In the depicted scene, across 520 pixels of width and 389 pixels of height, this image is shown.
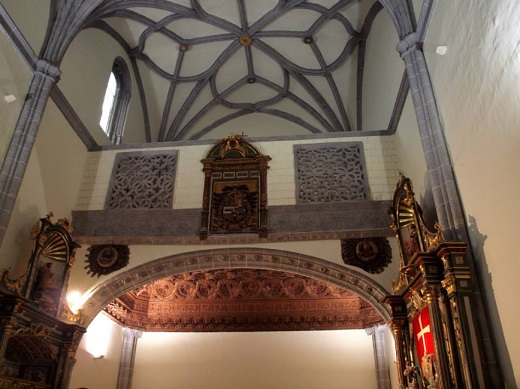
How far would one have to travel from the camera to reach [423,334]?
7.16 metres

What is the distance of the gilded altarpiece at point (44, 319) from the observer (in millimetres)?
7699

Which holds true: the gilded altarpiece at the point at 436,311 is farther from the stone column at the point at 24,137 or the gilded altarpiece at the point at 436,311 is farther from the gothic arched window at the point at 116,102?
the gothic arched window at the point at 116,102

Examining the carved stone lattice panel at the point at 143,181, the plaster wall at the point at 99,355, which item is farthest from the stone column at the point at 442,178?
the plaster wall at the point at 99,355

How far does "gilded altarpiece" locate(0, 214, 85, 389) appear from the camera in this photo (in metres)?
7.70

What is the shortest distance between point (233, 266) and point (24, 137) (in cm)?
454

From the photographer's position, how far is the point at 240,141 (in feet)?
34.3

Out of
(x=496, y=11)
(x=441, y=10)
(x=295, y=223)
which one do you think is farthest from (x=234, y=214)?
(x=496, y=11)

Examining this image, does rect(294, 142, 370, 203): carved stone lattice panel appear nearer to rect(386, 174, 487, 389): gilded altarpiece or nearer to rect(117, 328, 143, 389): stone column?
rect(386, 174, 487, 389): gilded altarpiece

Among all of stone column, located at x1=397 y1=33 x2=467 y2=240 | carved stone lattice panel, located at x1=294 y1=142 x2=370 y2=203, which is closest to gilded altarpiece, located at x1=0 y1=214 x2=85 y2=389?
carved stone lattice panel, located at x1=294 y1=142 x2=370 y2=203

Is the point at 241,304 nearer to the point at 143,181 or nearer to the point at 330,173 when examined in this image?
the point at 143,181

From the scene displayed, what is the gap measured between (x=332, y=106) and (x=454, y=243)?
9.54 m

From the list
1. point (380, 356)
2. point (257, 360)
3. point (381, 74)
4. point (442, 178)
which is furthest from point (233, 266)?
point (381, 74)

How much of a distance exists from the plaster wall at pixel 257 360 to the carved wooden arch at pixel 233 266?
3.41 metres

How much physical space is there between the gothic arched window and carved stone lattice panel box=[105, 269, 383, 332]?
4170 mm
